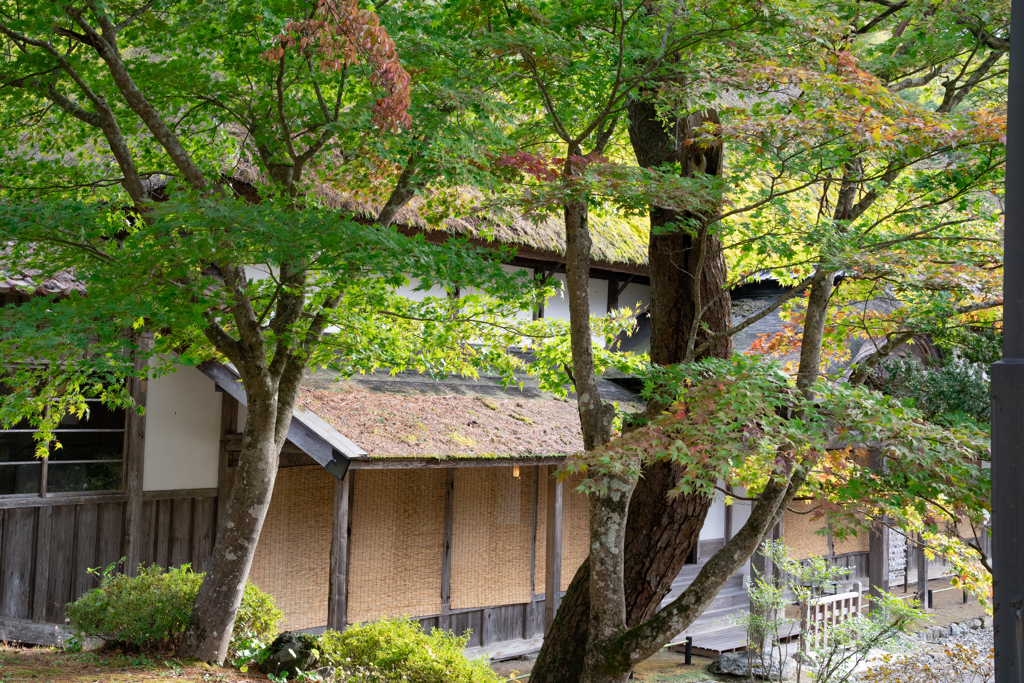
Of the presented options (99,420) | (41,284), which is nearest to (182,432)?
(99,420)

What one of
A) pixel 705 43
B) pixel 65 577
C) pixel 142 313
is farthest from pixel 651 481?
pixel 65 577

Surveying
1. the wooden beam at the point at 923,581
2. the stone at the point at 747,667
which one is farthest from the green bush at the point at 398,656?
the wooden beam at the point at 923,581

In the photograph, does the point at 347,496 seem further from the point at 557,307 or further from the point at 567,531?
the point at 557,307

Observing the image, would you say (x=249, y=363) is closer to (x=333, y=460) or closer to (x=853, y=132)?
(x=333, y=460)

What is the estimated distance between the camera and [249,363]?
6367 millimetres

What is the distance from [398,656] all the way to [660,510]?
227cm

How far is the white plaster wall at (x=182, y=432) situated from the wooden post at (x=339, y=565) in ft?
5.97

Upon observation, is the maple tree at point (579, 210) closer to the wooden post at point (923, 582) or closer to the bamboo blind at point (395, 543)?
the bamboo blind at point (395, 543)

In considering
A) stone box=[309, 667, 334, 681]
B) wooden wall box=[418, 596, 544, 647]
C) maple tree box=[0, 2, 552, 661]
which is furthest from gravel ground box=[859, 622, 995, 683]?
stone box=[309, 667, 334, 681]

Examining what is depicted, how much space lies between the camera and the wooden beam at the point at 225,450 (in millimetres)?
8383

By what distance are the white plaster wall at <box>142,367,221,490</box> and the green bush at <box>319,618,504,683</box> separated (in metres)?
2.68

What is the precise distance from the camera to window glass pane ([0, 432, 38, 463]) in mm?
7312

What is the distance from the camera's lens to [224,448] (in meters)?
8.44

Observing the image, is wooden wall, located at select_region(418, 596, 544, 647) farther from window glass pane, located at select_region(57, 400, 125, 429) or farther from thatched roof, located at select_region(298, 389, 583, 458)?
window glass pane, located at select_region(57, 400, 125, 429)
